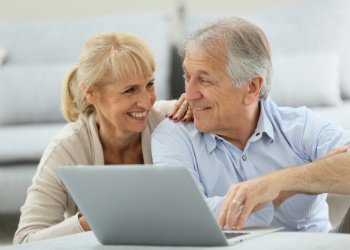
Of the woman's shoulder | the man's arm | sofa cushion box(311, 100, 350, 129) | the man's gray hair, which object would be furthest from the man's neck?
sofa cushion box(311, 100, 350, 129)

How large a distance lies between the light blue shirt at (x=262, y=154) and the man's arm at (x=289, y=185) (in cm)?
24

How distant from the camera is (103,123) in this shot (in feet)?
9.49

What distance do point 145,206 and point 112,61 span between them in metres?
1.11

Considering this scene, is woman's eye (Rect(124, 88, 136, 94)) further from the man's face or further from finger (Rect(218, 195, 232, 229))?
finger (Rect(218, 195, 232, 229))

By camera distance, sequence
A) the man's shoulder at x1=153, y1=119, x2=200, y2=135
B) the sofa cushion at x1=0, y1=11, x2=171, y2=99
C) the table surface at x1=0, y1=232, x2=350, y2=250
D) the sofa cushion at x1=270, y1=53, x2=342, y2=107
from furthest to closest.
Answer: the sofa cushion at x1=0, y1=11, x2=171, y2=99, the sofa cushion at x1=270, y1=53, x2=342, y2=107, the man's shoulder at x1=153, y1=119, x2=200, y2=135, the table surface at x1=0, y1=232, x2=350, y2=250

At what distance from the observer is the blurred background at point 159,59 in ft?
14.9

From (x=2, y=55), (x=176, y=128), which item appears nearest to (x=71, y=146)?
(x=176, y=128)

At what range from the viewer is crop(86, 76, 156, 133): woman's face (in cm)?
283

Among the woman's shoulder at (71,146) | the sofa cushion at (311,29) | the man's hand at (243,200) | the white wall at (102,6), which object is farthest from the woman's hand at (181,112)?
the white wall at (102,6)

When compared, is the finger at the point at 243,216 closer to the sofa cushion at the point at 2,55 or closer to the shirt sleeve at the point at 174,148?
the shirt sleeve at the point at 174,148

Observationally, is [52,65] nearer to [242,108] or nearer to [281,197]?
[242,108]

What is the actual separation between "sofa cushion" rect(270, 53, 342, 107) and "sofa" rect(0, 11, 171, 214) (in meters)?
0.62

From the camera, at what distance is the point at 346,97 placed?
4746mm

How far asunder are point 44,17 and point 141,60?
2.88m
